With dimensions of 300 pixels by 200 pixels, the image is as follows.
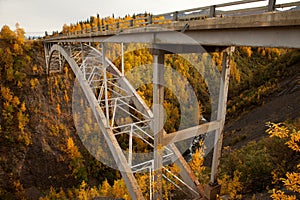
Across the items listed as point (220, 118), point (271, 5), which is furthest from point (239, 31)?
point (220, 118)

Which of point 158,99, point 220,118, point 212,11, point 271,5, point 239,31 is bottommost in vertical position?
point 220,118

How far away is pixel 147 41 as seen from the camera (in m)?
6.59

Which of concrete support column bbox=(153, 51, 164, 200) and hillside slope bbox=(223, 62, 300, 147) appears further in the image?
hillside slope bbox=(223, 62, 300, 147)

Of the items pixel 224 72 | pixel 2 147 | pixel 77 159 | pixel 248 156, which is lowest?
pixel 77 159

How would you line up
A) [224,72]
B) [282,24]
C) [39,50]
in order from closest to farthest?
Result: [282,24] < [224,72] < [39,50]

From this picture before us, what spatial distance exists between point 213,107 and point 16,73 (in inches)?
1255

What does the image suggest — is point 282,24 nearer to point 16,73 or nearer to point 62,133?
point 62,133

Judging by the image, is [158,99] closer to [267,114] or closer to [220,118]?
[220,118]

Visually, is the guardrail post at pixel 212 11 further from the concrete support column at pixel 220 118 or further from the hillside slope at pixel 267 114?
the hillside slope at pixel 267 114

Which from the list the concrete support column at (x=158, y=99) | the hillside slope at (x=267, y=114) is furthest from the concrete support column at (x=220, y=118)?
the hillside slope at (x=267, y=114)

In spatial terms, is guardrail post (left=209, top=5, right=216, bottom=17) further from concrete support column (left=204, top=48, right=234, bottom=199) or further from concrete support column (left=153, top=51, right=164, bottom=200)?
concrete support column (left=153, top=51, right=164, bottom=200)

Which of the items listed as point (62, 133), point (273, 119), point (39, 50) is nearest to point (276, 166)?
point (273, 119)

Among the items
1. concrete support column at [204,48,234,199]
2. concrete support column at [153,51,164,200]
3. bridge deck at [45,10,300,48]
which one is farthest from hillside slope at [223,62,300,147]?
bridge deck at [45,10,300,48]

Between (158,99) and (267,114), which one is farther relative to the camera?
(267,114)
